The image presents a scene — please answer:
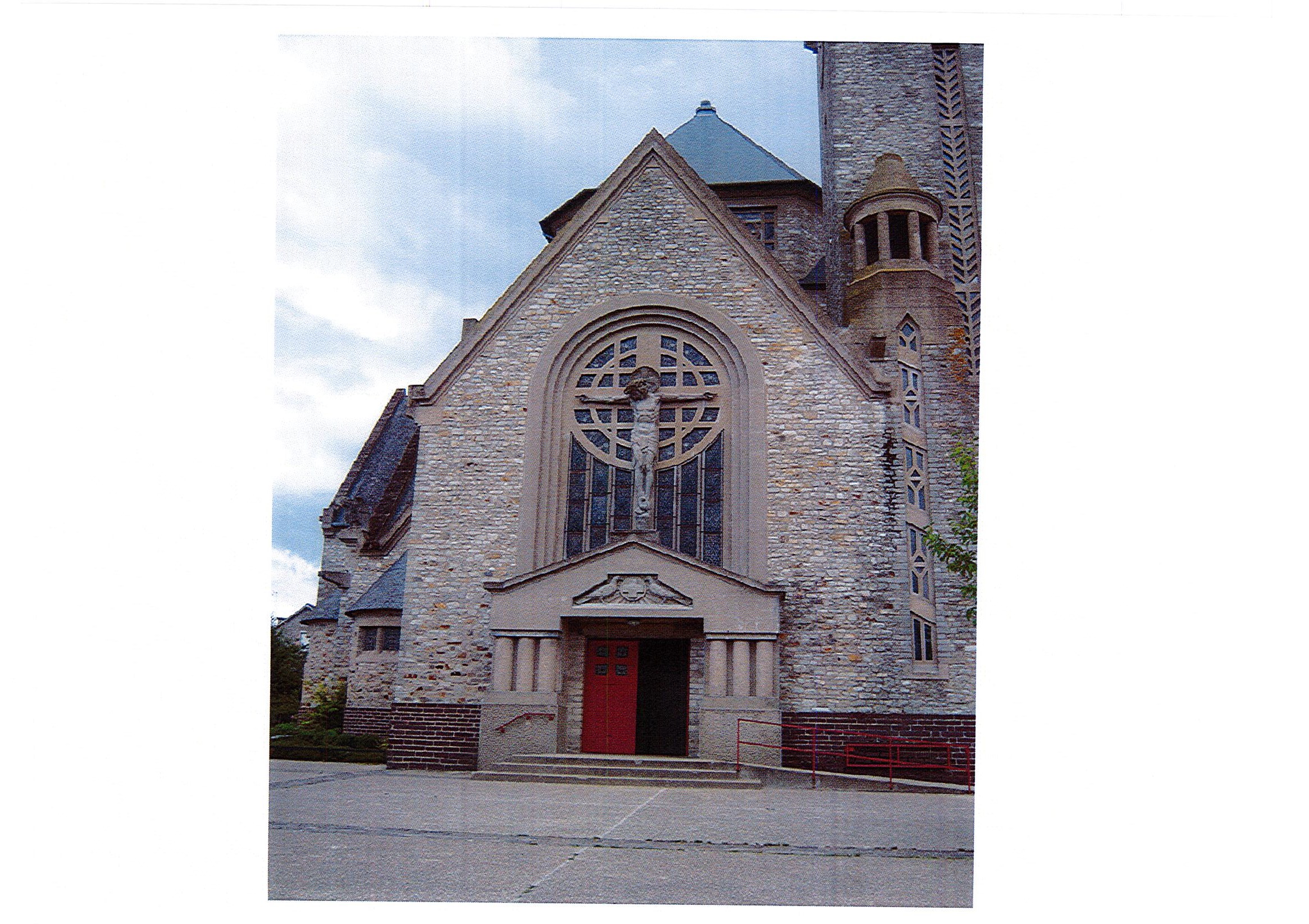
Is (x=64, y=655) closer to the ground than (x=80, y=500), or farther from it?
closer to the ground

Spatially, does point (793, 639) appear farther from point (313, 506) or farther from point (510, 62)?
point (510, 62)

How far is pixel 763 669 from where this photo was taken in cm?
930

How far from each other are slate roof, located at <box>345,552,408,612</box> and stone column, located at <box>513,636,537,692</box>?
78.8 inches

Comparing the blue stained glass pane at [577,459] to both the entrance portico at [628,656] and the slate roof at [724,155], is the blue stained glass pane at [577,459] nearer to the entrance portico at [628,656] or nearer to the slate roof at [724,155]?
the entrance portico at [628,656]

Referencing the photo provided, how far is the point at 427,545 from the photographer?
10266 millimetres

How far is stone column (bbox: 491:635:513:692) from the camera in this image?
9578mm

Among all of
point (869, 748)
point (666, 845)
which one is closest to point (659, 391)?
point (869, 748)

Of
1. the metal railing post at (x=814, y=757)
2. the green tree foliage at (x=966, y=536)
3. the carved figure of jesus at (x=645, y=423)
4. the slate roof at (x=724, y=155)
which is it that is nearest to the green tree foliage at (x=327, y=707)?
the carved figure of jesus at (x=645, y=423)

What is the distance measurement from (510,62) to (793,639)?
5585 mm

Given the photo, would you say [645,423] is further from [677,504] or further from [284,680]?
[284,680]

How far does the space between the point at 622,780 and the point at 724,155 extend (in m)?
10.9

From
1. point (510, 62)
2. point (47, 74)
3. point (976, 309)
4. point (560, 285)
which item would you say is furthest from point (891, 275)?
point (47, 74)

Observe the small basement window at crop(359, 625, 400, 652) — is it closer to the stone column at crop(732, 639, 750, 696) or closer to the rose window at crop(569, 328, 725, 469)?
the rose window at crop(569, 328, 725, 469)

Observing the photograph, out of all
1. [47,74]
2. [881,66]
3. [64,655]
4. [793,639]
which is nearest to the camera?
[64,655]
